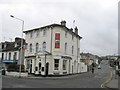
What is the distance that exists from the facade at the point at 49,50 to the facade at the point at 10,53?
23.1ft

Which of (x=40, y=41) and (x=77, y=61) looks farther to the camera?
(x=77, y=61)

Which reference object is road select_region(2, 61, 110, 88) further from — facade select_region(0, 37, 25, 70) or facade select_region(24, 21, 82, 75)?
facade select_region(0, 37, 25, 70)

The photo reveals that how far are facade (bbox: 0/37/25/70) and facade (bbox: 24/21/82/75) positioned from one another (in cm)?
704

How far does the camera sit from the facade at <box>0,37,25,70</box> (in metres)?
53.5

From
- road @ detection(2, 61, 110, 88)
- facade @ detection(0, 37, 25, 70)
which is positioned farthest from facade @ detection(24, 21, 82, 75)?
road @ detection(2, 61, 110, 88)

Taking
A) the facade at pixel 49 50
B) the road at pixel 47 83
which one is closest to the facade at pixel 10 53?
the facade at pixel 49 50

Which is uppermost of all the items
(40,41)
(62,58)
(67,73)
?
(40,41)

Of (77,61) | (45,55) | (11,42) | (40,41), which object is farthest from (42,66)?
(11,42)

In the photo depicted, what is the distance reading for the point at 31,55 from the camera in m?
45.0

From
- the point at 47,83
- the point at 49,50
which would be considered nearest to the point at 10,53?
the point at 49,50

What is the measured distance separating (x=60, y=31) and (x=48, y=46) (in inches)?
134

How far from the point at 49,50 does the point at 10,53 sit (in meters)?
16.9

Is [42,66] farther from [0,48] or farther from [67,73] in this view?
[0,48]

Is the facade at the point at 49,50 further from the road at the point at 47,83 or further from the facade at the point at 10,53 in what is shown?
the road at the point at 47,83
